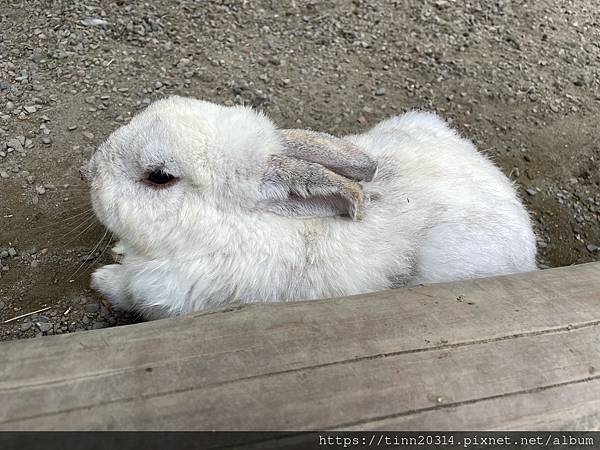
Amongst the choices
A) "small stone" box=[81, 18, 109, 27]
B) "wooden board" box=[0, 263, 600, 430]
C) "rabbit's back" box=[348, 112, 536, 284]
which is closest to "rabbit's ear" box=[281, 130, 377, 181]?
"rabbit's back" box=[348, 112, 536, 284]

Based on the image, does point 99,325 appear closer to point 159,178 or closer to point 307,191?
point 159,178

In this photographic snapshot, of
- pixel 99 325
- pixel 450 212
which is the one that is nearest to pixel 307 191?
pixel 450 212

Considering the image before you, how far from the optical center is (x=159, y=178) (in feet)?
8.61

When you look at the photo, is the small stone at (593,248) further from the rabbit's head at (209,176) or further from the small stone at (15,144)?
the small stone at (15,144)

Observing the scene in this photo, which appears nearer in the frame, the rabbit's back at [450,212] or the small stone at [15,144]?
the rabbit's back at [450,212]

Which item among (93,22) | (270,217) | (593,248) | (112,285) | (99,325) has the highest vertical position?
(93,22)

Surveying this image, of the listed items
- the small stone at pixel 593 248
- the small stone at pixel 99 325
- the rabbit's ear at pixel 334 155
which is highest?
the rabbit's ear at pixel 334 155

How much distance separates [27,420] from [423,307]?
127 cm

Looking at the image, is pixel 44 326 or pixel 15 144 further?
pixel 15 144

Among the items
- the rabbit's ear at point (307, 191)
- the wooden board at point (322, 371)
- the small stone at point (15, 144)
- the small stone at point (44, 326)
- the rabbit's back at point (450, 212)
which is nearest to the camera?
the wooden board at point (322, 371)

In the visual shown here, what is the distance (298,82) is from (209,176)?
223 cm

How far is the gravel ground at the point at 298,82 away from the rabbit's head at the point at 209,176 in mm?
688

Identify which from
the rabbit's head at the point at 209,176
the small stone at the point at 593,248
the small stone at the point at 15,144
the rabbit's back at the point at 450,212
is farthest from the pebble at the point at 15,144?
the small stone at the point at 593,248

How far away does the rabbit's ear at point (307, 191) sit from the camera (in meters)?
2.41
